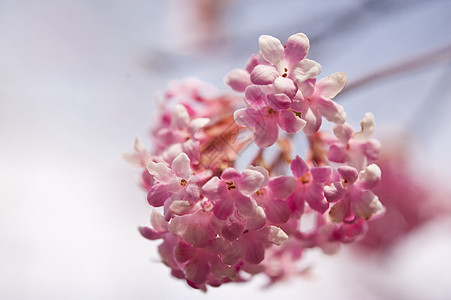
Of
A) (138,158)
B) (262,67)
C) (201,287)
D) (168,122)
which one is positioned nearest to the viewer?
(262,67)

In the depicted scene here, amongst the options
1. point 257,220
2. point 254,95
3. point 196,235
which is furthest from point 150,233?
point 254,95

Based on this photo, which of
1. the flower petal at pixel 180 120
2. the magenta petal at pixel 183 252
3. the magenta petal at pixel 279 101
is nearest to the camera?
the magenta petal at pixel 279 101

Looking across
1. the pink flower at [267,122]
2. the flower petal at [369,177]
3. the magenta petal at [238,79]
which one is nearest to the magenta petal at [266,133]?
the pink flower at [267,122]

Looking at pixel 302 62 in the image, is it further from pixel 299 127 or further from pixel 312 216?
pixel 312 216

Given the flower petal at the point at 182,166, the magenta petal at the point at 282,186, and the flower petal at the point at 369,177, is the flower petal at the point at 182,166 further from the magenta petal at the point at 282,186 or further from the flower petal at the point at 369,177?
the flower petal at the point at 369,177

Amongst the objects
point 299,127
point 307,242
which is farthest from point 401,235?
point 299,127

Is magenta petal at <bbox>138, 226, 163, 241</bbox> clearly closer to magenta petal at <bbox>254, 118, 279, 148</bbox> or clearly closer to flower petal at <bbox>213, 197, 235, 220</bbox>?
flower petal at <bbox>213, 197, 235, 220</bbox>

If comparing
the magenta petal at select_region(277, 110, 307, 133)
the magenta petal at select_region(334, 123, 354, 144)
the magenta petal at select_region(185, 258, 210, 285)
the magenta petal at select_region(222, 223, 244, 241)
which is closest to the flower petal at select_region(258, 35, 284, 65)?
the magenta petal at select_region(277, 110, 307, 133)

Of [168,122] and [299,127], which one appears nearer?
[299,127]
